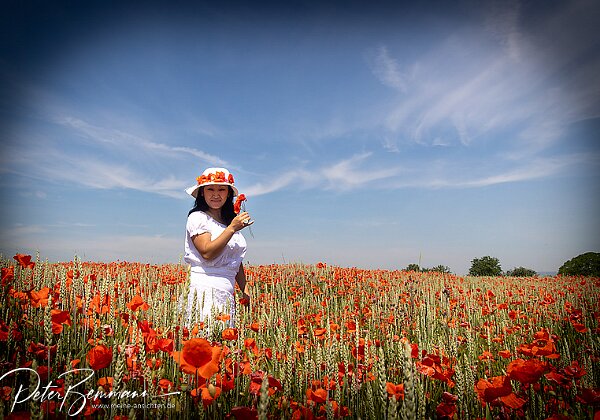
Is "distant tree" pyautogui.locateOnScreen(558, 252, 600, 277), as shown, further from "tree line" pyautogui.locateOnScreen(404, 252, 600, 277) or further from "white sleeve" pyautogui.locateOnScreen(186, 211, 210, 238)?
"white sleeve" pyautogui.locateOnScreen(186, 211, 210, 238)

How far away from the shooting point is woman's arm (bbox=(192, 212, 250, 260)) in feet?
11.8

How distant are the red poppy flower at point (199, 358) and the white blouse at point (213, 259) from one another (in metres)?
2.43

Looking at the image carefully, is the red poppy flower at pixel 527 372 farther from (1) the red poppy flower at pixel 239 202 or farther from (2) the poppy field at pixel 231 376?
(1) the red poppy flower at pixel 239 202

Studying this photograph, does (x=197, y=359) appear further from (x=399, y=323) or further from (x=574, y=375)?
(x=399, y=323)

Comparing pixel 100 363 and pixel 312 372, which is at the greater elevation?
pixel 100 363

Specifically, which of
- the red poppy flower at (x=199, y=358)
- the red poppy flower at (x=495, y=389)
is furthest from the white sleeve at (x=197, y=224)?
the red poppy flower at (x=495, y=389)

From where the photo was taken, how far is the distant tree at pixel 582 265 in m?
21.7

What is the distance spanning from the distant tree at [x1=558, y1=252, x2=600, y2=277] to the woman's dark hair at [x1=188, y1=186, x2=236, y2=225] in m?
24.0

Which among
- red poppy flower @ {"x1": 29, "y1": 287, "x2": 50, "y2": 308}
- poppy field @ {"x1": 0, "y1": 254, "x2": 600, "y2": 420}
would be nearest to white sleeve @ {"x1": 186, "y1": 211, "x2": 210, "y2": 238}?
poppy field @ {"x1": 0, "y1": 254, "x2": 600, "y2": 420}

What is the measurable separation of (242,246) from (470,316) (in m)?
3.57

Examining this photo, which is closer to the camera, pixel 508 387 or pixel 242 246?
pixel 508 387

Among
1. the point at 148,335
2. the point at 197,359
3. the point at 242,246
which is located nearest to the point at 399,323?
the point at 242,246

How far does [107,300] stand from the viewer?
10.6ft

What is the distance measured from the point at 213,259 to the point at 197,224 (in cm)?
39
